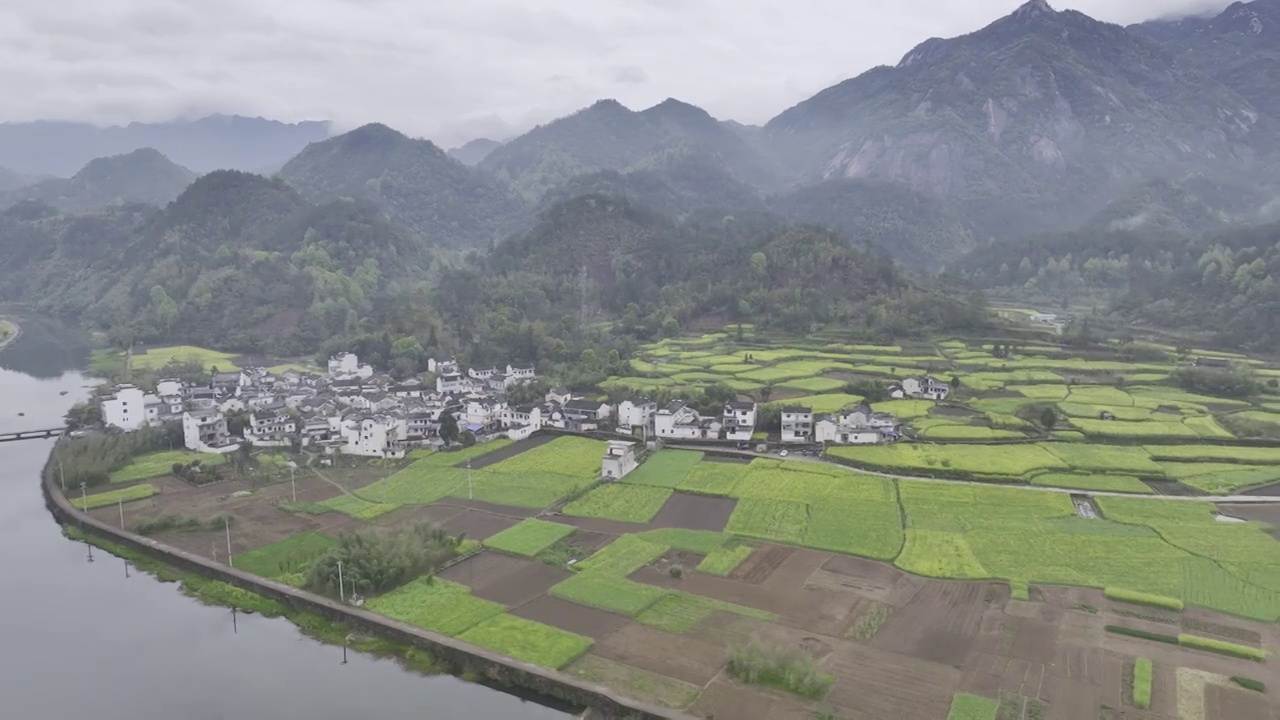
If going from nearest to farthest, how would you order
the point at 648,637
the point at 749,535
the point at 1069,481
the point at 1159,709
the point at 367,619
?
the point at 1159,709, the point at 648,637, the point at 367,619, the point at 749,535, the point at 1069,481

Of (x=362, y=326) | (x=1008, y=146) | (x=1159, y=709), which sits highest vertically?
(x=1008, y=146)

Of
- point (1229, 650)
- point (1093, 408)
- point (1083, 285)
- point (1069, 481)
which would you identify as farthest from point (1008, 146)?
point (1229, 650)

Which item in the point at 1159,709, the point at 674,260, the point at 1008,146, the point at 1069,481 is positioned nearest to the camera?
the point at 1159,709

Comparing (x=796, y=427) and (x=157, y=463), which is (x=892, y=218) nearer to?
(x=796, y=427)

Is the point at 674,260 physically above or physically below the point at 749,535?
above

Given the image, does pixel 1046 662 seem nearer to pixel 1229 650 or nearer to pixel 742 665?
pixel 1229 650

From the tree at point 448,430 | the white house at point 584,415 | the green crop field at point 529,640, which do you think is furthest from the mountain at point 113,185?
the green crop field at point 529,640

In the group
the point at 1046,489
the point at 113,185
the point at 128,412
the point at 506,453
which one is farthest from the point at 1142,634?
the point at 113,185

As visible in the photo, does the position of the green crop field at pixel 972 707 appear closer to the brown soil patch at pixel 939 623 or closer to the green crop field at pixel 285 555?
the brown soil patch at pixel 939 623
